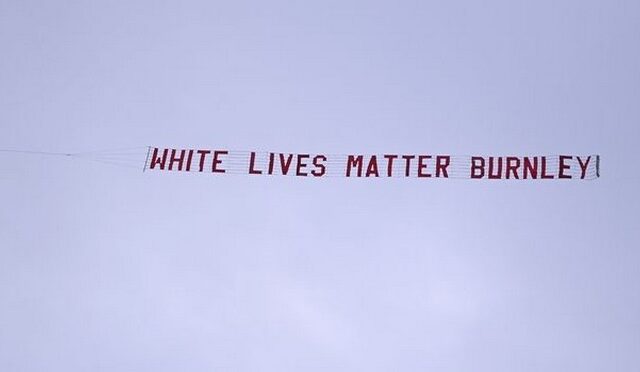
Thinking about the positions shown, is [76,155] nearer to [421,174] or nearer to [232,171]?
[232,171]

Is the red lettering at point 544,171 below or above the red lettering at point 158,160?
above

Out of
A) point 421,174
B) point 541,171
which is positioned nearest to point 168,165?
point 421,174

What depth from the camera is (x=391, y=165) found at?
36.8 ft

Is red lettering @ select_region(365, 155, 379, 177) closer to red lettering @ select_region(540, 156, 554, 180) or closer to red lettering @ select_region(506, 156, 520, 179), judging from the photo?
red lettering @ select_region(506, 156, 520, 179)

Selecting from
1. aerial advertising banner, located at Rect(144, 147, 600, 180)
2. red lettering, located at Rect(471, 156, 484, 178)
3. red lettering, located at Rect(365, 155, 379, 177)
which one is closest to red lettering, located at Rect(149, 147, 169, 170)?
aerial advertising banner, located at Rect(144, 147, 600, 180)

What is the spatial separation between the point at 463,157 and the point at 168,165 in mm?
5093

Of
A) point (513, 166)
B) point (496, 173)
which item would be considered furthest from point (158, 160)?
point (513, 166)

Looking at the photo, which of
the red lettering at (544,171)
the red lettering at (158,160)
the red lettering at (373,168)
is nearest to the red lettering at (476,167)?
the red lettering at (544,171)

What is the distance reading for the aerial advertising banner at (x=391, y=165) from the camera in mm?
10930

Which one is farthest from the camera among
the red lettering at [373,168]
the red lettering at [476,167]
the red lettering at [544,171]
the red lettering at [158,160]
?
the red lettering at [158,160]

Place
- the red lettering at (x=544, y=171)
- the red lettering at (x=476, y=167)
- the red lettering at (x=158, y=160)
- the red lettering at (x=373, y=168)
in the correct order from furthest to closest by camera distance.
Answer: the red lettering at (x=158, y=160)
the red lettering at (x=373, y=168)
the red lettering at (x=476, y=167)
the red lettering at (x=544, y=171)

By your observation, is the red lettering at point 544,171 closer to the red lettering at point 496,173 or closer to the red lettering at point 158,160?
the red lettering at point 496,173

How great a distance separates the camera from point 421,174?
11.2m

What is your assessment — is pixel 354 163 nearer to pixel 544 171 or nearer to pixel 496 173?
pixel 496 173
